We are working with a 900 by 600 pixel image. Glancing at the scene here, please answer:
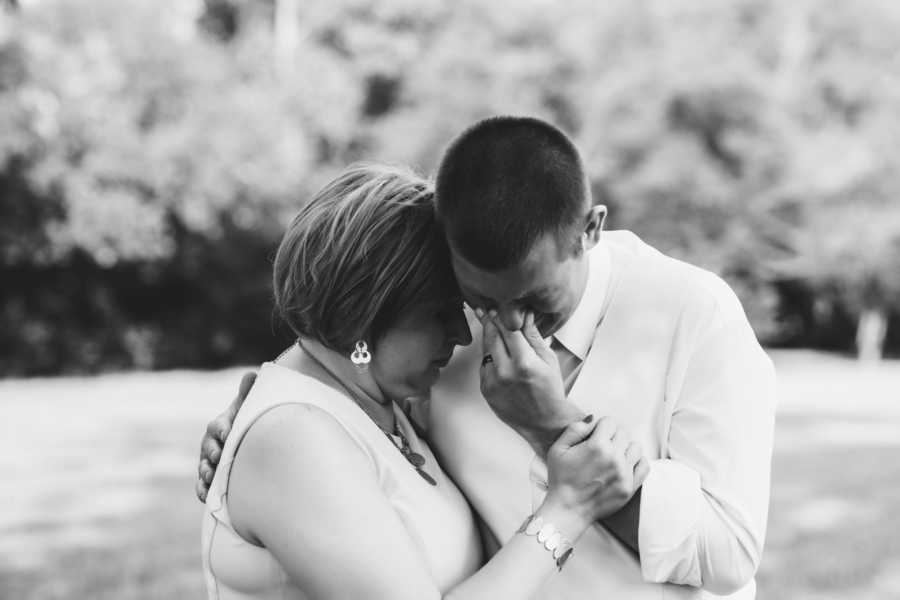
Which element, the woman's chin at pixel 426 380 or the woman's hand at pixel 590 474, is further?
the woman's chin at pixel 426 380

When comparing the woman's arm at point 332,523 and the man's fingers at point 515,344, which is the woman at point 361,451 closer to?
the woman's arm at point 332,523

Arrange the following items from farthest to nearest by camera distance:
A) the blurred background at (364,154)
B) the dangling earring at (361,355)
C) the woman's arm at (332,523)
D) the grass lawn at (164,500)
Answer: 1. the blurred background at (364,154)
2. the grass lawn at (164,500)
3. the dangling earring at (361,355)
4. the woman's arm at (332,523)

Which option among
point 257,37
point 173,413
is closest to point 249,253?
point 257,37

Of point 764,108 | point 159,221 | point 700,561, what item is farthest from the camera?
point 764,108

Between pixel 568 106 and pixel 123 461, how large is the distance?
17490 millimetres

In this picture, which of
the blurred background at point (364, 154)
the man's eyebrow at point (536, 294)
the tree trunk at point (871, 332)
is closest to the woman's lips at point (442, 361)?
the man's eyebrow at point (536, 294)

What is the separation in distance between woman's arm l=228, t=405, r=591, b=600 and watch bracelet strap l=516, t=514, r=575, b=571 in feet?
0.04

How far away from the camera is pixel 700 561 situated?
7.55 feet

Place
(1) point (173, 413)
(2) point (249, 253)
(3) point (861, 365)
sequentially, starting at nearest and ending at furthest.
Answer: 1. (1) point (173, 413)
2. (2) point (249, 253)
3. (3) point (861, 365)

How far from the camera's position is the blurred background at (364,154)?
64.5ft

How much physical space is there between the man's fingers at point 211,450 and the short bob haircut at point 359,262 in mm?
385

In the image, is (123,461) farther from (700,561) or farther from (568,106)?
(568,106)

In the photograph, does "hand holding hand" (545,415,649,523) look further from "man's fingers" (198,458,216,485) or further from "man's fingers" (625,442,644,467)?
"man's fingers" (198,458,216,485)

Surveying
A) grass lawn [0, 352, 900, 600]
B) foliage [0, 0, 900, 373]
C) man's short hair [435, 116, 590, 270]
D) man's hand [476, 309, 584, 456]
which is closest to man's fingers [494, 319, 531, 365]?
man's hand [476, 309, 584, 456]
